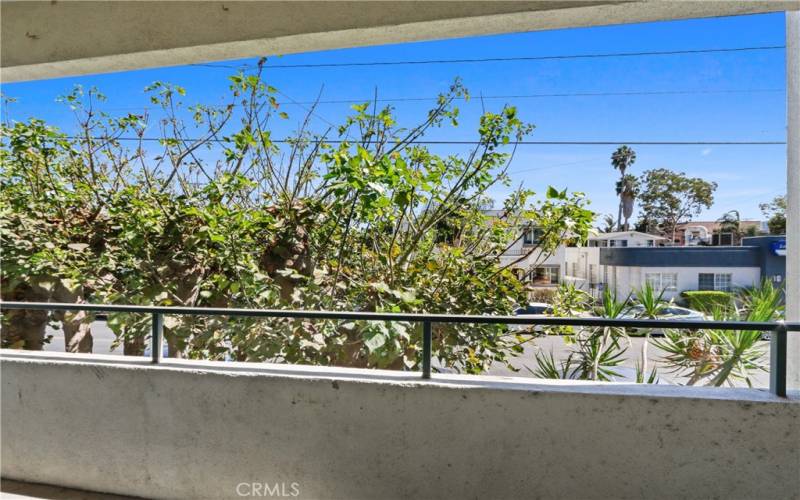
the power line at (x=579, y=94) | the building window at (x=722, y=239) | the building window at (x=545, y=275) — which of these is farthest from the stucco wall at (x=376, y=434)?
the building window at (x=722, y=239)

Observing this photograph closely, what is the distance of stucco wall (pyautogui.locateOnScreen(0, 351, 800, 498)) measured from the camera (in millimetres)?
1391

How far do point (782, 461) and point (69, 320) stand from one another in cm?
299

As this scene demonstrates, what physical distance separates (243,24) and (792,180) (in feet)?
7.09

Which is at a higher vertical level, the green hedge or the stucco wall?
the green hedge

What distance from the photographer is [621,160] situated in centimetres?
320

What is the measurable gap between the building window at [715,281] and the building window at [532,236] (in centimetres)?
95

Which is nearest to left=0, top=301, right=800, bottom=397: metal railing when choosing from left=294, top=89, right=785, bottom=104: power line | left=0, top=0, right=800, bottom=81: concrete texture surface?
left=0, top=0, right=800, bottom=81: concrete texture surface

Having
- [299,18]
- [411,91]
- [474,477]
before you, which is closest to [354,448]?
[474,477]

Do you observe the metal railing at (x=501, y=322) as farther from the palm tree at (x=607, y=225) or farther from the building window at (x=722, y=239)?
the building window at (x=722, y=239)

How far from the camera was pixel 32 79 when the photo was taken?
2.19 meters

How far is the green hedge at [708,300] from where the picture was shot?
2317 millimetres

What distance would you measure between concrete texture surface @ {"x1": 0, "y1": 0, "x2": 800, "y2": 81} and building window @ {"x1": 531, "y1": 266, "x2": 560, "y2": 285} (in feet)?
4.42

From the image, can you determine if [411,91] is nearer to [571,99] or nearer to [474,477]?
[571,99]

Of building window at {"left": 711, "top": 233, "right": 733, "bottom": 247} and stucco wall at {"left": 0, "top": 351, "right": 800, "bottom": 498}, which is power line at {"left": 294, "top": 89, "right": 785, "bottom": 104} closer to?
building window at {"left": 711, "top": 233, "right": 733, "bottom": 247}
